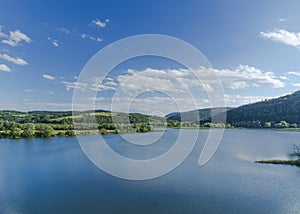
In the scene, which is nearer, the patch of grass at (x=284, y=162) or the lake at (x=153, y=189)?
the lake at (x=153, y=189)

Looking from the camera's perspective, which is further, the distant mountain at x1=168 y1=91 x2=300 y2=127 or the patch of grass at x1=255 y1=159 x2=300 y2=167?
the distant mountain at x1=168 y1=91 x2=300 y2=127

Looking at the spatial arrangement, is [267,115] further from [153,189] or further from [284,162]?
[153,189]

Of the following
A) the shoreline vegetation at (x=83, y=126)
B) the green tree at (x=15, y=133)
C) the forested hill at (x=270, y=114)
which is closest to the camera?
the green tree at (x=15, y=133)

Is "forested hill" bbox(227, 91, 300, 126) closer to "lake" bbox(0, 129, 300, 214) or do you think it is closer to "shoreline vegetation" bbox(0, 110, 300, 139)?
"shoreline vegetation" bbox(0, 110, 300, 139)

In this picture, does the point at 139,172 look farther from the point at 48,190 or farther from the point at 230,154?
the point at 230,154

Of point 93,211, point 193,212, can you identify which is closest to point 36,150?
point 93,211

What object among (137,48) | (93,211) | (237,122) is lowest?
(93,211)

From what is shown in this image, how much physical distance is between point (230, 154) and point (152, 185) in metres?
16.2

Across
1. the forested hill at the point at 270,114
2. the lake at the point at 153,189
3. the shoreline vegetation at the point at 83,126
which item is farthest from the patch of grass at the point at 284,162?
the forested hill at the point at 270,114

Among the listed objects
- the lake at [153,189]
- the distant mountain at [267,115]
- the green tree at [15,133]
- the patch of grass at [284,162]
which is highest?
the distant mountain at [267,115]

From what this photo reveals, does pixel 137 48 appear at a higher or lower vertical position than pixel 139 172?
higher

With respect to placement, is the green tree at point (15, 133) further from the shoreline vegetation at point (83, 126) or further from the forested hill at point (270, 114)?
the forested hill at point (270, 114)

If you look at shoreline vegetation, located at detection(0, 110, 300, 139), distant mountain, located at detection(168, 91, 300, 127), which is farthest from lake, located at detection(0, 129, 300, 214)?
distant mountain, located at detection(168, 91, 300, 127)

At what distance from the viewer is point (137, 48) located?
71.7 ft
